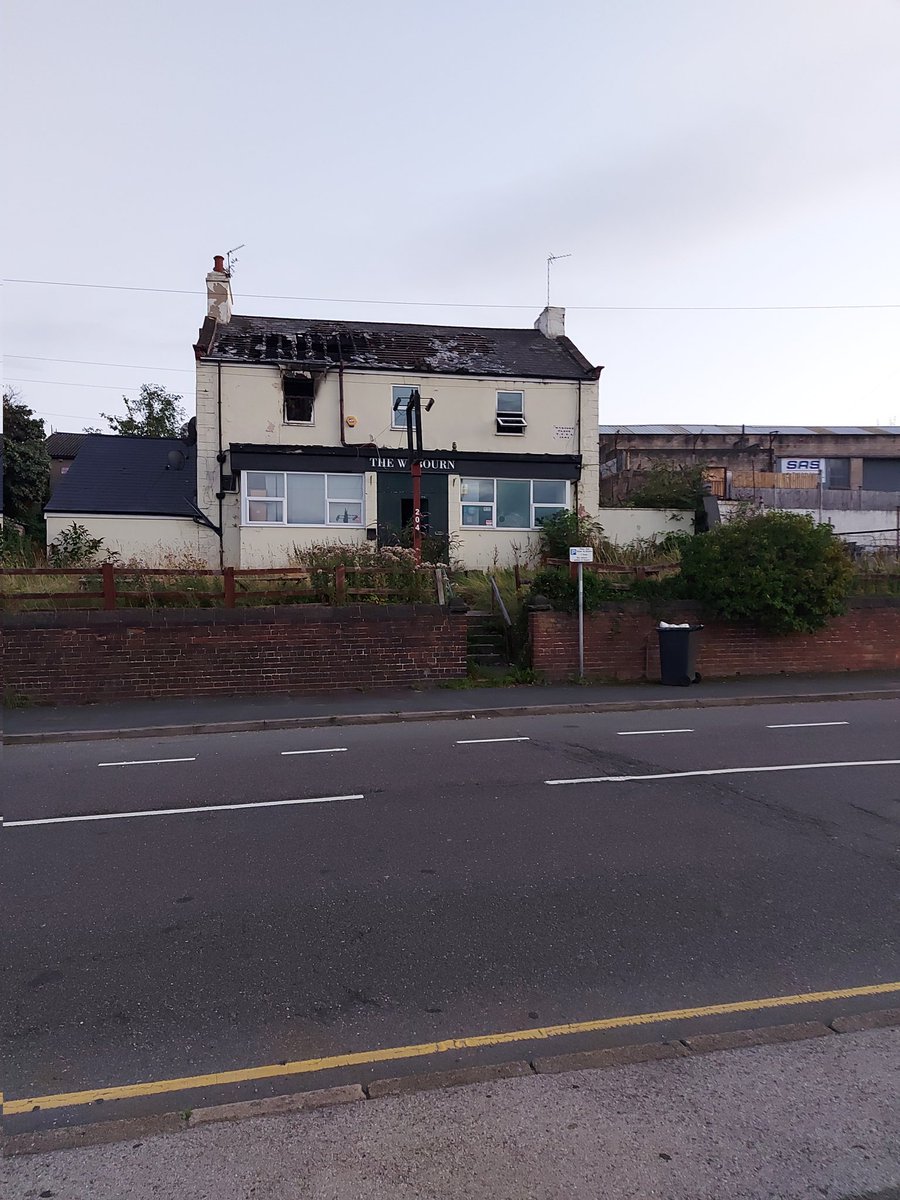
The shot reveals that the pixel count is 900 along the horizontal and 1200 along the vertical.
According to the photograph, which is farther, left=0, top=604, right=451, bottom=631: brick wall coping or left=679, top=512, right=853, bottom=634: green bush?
left=679, top=512, right=853, bottom=634: green bush

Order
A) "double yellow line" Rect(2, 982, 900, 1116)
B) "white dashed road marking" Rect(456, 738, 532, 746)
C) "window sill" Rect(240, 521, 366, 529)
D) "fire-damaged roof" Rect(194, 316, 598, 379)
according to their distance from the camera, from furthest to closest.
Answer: "fire-damaged roof" Rect(194, 316, 598, 379), "window sill" Rect(240, 521, 366, 529), "white dashed road marking" Rect(456, 738, 532, 746), "double yellow line" Rect(2, 982, 900, 1116)

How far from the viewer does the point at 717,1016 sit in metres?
3.87

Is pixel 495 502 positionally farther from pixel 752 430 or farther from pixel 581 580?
pixel 752 430

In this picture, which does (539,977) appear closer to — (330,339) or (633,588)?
(633,588)

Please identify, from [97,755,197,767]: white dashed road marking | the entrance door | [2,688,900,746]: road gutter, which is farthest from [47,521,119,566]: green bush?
[97,755,197,767]: white dashed road marking

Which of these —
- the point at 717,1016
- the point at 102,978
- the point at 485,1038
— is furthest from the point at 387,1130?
the point at 102,978

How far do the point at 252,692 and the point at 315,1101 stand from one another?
1157 cm

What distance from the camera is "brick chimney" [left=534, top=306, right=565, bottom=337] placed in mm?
29062

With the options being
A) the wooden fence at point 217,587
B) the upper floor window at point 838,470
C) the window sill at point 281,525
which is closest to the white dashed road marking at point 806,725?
the wooden fence at point 217,587

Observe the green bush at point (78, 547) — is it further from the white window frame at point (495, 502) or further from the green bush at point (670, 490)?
the green bush at point (670, 490)

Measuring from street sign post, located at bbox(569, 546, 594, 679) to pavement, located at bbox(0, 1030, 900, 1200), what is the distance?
12.1 meters

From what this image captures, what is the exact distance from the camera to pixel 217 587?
50.7 ft

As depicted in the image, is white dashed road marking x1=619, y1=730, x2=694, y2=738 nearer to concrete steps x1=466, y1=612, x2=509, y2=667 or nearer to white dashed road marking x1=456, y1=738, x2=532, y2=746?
white dashed road marking x1=456, y1=738, x2=532, y2=746

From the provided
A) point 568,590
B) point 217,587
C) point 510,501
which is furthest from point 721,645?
point 510,501
